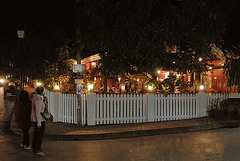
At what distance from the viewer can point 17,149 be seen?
7000mm

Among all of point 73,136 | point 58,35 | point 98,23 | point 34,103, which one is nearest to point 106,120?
point 73,136

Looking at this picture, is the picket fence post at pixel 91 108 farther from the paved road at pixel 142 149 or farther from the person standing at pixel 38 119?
the person standing at pixel 38 119

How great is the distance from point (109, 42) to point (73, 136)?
3.82 metres

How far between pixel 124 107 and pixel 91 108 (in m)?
1.31

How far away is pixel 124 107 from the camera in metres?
10.5

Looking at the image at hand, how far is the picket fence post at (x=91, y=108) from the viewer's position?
10000 millimetres

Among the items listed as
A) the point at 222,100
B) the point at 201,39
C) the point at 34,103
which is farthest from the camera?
the point at 222,100

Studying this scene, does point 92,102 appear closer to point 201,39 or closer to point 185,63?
point 185,63

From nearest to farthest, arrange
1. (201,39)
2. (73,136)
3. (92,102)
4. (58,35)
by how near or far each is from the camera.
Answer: (73,136), (92,102), (201,39), (58,35)

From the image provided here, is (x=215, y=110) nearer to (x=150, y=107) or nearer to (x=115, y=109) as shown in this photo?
(x=150, y=107)

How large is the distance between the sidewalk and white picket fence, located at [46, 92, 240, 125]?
1.39 ft

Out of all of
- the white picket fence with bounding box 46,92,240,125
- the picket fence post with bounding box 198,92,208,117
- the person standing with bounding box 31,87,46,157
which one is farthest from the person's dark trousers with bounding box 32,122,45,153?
the picket fence post with bounding box 198,92,208,117

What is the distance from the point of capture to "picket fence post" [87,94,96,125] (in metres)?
10.0

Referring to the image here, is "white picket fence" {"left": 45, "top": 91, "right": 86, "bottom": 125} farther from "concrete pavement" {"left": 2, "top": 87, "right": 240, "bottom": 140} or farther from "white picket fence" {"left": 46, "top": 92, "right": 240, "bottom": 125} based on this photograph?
"concrete pavement" {"left": 2, "top": 87, "right": 240, "bottom": 140}
